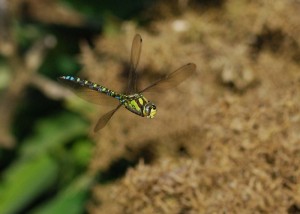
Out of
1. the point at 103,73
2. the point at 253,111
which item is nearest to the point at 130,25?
the point at 103,73

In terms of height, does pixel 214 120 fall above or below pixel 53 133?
below

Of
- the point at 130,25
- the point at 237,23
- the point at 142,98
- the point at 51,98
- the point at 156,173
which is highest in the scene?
the point at 51,98

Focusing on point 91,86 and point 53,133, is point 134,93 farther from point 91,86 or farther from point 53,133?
point 53,133

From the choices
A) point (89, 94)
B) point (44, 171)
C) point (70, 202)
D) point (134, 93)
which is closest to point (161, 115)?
point (134, 93)

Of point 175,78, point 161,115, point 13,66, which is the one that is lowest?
point 175,78

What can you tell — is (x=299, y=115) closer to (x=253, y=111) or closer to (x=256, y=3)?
(x=253, y=111)

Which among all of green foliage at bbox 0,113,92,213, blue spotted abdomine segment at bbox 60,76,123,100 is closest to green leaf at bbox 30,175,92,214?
green foliage at bbox 0,113,92,213

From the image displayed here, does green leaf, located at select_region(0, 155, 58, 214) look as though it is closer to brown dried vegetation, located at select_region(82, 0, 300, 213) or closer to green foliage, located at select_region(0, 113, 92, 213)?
green foliage, located at select_region(0, 113, 92, 213)
